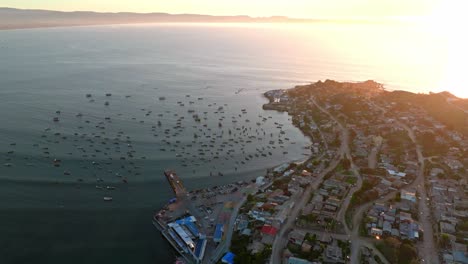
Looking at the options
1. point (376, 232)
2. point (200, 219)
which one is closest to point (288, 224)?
point (376, 232)

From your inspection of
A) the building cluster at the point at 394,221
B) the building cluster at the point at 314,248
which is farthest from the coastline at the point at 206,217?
the building cluster at the point at 394,221

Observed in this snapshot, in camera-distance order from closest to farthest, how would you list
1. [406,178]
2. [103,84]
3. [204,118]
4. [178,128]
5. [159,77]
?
1. [406,178]
2. [178,128]
3. [204,118]
4. [103,84]
5. [159,77]

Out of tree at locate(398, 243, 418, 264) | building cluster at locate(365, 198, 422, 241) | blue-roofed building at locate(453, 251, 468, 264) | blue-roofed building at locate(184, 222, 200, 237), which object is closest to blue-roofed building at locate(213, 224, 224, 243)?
blue-roofed building at locate(184, 222, 200, 237)

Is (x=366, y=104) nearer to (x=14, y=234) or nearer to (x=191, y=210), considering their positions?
(x=191, y=210)

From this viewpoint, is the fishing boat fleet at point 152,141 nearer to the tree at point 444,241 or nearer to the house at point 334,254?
the house at point 334,254

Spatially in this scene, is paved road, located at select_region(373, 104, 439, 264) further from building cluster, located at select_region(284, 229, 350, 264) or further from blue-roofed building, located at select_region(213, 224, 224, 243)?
blue-roofed building, located at select_region(213, 224, 224, 243)

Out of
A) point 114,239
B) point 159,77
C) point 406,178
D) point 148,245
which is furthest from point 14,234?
point 159,77

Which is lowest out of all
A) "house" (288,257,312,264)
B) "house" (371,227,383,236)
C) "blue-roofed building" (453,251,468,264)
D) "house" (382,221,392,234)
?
"house" (288,257,312,264)
